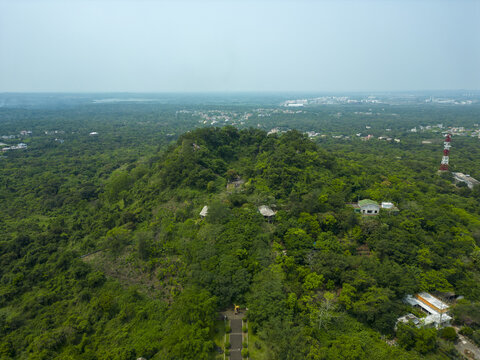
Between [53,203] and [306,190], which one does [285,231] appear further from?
[53,203]

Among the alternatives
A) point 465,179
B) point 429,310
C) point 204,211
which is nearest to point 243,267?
point 204,211

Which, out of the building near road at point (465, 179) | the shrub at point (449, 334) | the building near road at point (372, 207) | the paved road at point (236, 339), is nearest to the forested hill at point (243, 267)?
the shrub at point (449, 334)

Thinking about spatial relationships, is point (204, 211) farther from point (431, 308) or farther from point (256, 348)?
point (431, 308)

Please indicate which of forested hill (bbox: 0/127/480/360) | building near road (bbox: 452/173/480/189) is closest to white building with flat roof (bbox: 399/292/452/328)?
forested hill (bbox: 0/127/480/360)

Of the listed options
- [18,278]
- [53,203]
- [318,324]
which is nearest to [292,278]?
[318,324]

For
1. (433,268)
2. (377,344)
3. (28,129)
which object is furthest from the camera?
(28,129)
